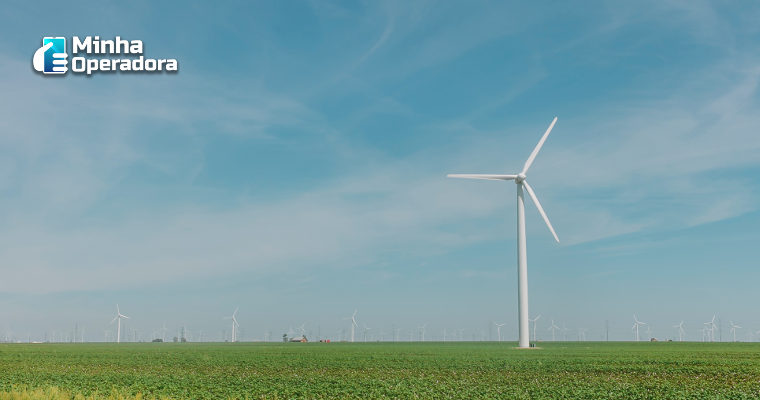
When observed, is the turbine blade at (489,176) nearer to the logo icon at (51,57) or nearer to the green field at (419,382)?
the green field at (419,382)

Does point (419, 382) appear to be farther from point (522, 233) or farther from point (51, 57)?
point (522, 233)

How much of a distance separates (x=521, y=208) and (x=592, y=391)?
196 ft

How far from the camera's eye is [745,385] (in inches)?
1449

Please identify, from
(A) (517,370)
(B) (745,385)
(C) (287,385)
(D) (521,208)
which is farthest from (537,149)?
(C) (287,385)

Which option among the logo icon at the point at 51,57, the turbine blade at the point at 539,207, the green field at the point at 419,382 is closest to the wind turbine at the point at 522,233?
the turbine blade at the point at 539,207

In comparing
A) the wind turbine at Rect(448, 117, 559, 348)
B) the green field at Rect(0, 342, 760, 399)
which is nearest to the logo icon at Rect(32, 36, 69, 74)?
the green field at Rect(0, 342, 760, 399)

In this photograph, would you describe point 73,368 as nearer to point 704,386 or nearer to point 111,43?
point 111,43

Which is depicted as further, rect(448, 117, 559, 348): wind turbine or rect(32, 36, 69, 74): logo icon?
rect(448, 117, 559, 348): wind turbine

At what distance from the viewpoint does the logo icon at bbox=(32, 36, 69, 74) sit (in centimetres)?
5097

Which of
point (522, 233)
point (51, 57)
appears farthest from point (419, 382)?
point (522, 233)

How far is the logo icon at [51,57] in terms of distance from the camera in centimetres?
5097

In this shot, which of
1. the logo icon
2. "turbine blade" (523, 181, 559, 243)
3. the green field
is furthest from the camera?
"turbine blade" (523, 181, 559, 243)

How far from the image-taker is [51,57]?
168 feet

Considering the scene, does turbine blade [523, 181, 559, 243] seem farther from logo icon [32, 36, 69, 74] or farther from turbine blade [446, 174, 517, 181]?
logo icon [32, 36, 69, 74]
